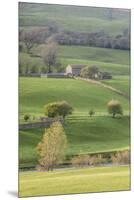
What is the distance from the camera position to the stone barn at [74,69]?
12.0ft

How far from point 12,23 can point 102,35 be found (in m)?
0.67

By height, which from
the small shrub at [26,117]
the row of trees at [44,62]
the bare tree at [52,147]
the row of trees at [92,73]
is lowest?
the bare tree at [52,147]

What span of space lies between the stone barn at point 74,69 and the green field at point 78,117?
2.0 inches

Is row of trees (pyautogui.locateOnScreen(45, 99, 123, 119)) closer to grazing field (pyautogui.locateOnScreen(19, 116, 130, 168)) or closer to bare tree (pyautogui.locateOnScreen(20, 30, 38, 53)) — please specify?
grazing field (pyautogui.locateOnScreen(19, 116, 130, 168))

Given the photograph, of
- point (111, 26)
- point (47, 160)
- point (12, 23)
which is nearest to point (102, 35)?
point (111, 26)

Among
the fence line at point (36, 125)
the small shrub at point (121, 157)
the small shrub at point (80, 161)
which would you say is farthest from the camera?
the small shrub at point (121, 157)

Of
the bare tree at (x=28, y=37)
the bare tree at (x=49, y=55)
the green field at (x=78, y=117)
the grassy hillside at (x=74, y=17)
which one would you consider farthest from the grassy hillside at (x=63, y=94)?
Answer: the grassy hillside at (x=74, y=17)

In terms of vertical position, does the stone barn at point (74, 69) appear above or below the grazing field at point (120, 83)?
above

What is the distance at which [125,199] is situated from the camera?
3.68 m

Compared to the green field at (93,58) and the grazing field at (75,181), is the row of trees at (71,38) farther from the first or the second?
the grazing field at (75,181)

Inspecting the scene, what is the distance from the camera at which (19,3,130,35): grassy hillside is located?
140 inches

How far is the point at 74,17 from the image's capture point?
3.65 metres

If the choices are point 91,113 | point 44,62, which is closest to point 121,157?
point 91,113

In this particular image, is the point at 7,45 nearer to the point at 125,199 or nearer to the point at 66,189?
the point at 66,189
